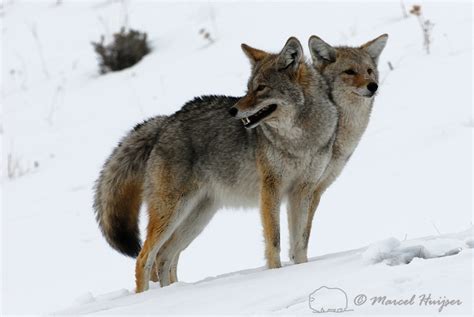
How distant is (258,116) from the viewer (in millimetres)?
5633

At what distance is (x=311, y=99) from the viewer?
19.6 feet

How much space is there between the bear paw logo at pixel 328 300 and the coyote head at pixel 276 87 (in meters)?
1.82

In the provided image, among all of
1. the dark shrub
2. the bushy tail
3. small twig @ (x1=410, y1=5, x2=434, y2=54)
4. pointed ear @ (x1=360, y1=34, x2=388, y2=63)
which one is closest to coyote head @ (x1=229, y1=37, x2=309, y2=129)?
pointed ear @ (x1=360, y1=34, x2=388, y2=63)

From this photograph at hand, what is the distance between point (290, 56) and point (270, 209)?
105 cm

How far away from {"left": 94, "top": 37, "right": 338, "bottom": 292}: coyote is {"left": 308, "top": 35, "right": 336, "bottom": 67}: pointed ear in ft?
1.01

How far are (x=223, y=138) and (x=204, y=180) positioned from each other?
33 centimetres

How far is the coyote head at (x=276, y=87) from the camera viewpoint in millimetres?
5613

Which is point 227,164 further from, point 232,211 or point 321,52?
point 232,211

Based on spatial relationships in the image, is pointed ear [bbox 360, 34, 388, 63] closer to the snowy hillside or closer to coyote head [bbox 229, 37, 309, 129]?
coyote head [bbox 229, 37, 309, 129]

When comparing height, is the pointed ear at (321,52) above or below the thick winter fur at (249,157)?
above

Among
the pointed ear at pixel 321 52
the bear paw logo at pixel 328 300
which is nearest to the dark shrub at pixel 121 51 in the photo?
the pointed ear at pixel 321 52

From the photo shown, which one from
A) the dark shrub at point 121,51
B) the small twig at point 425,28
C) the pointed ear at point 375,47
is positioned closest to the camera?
the pointed ear at point 375,47

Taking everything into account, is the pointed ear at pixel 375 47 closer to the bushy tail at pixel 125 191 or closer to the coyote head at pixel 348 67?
the coyote head at pixel 348 67

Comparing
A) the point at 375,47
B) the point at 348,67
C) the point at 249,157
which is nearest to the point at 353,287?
the point at 249,157
